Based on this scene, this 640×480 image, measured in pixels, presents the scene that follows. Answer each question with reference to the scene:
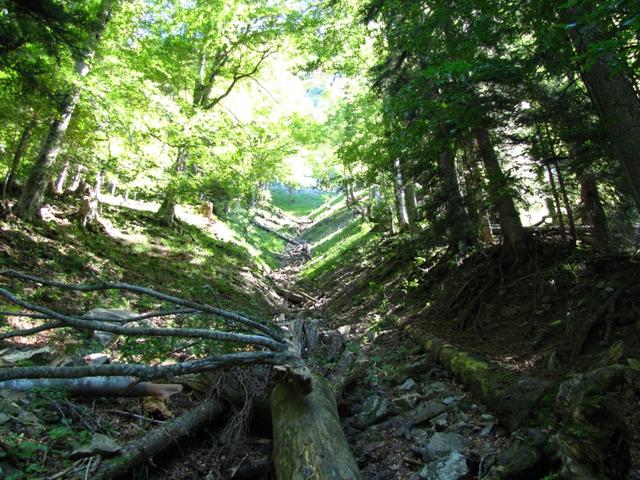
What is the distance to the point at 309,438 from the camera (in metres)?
3.92

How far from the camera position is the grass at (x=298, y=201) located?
231 ft

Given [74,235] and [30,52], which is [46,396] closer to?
[30,52]

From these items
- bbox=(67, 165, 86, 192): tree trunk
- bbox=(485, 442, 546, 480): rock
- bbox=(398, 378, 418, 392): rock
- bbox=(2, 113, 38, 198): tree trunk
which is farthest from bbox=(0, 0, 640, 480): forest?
bbox=(67, 165, 86, 192): tree trunk

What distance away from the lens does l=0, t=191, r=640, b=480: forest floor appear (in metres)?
4.18

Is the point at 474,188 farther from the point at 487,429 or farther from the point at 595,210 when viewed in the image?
the point at 487,429

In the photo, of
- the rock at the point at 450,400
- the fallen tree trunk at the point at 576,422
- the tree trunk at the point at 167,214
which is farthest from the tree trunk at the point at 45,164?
the fallen tree trunk at the point at 576,422

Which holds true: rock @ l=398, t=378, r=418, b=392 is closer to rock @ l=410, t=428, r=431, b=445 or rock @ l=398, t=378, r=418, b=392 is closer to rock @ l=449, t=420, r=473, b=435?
rock @ l=410, t=428, r=431, b=445

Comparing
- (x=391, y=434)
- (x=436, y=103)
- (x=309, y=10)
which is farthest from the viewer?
(x=309, y=10)

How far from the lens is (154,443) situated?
4.16 meters

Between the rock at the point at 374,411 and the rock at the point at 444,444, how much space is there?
1067 millimetres

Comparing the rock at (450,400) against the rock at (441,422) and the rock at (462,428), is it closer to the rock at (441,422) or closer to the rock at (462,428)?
the rock at (441,422)

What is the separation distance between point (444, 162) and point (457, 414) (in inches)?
301

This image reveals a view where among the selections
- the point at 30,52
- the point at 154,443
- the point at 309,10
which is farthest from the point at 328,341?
the point at 309,10

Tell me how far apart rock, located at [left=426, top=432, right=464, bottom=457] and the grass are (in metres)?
62.9
